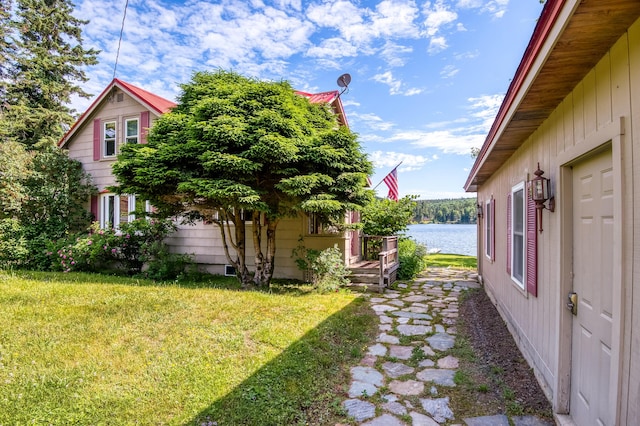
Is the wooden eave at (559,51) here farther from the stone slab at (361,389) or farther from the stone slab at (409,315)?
the stone slab at (409,315)

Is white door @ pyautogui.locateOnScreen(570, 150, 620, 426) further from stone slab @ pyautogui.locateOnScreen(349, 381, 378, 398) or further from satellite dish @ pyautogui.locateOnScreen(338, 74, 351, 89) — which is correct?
satellite dish @ pyautogui.locateOnScreen(338, 74, 351, 89)

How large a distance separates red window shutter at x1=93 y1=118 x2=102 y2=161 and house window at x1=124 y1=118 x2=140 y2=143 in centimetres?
108

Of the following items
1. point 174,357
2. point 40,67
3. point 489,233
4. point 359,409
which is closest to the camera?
point 359,409

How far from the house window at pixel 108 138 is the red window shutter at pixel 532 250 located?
11.9 metres

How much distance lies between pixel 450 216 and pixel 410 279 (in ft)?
107

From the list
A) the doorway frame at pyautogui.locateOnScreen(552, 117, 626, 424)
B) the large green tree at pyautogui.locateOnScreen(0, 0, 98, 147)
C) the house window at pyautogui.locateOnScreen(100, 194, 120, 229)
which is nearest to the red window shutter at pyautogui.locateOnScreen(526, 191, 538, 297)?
the doorway frame at pyautogui.locateOnScreen(552, 117, 626, 424)

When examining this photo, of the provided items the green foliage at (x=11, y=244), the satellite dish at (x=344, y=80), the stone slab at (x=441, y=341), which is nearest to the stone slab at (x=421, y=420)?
the stone slab at (x=441, y=341)

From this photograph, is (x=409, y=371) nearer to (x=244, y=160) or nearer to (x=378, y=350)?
(x=378, y=350)

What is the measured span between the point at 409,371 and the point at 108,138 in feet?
38.6

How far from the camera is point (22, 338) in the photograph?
4043mm

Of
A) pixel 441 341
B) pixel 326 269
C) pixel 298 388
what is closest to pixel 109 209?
pixel 326 269

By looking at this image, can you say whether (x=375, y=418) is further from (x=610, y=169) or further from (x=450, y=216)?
(x=450, y=216)

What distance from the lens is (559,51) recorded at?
2121 mm

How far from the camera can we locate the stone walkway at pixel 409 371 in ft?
9.65
